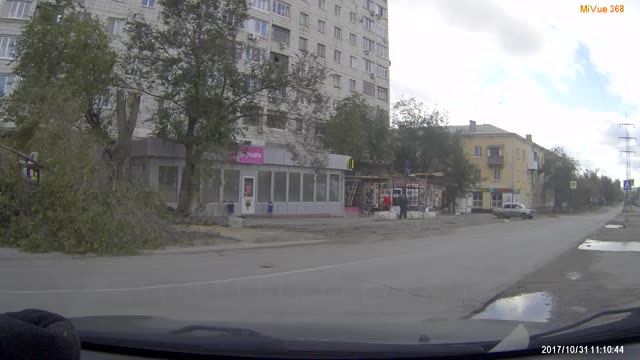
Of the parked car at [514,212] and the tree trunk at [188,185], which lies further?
the parked car at [514,212]

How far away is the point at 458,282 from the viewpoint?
9.33 meters

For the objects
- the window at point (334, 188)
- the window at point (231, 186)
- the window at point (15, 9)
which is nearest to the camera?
the window at point (231, 186)

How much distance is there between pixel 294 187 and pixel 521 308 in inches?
970

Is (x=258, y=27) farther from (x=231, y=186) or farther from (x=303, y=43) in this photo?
(x=231, y=186)

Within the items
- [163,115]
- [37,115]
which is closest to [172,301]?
[37,115]

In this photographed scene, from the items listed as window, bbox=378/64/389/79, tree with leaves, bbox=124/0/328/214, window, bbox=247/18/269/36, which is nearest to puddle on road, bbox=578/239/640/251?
tree with leaves, bbox=124/0/328/214

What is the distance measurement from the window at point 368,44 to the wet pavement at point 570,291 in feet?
147

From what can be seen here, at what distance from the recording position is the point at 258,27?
143 feet

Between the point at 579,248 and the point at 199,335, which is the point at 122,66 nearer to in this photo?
the point at 579,248

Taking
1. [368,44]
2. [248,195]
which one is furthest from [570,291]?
[368,44]

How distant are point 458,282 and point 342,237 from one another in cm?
1135

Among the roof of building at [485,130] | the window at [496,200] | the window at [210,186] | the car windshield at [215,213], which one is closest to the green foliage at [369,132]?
the car windshield at [215,213]

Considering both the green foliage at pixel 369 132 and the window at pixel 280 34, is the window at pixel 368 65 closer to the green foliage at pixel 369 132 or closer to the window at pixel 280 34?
the green foliage at pixel 369 132

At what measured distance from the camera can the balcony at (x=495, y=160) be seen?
64.6 m
